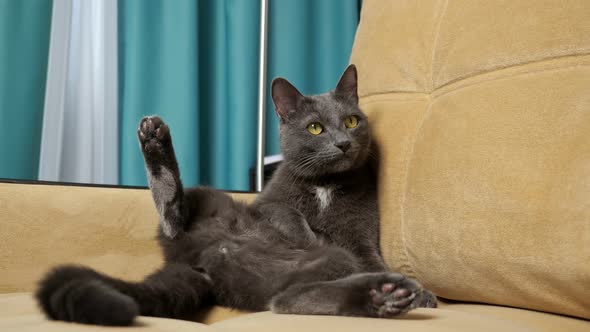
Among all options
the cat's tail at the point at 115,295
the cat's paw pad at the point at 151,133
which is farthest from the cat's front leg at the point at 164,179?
the cat's tail at the point at 115,295

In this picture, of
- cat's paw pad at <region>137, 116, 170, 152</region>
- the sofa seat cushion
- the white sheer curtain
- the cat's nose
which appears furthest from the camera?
the white sheer curtain

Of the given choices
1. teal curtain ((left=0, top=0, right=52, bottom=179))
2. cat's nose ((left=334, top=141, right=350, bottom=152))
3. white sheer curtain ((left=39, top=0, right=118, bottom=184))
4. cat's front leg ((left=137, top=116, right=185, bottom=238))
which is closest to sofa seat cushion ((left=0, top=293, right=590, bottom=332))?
cat's front leg ((left=137, top=116, right=185, bottom=238))

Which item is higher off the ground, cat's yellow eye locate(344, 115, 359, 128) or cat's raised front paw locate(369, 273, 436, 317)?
cat's yellow eye locate(344, 115, 359, 128)

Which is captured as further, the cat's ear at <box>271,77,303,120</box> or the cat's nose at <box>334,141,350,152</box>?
the cat's ear at <box>271,77,303,120</box>

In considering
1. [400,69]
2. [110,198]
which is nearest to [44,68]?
[110,198]

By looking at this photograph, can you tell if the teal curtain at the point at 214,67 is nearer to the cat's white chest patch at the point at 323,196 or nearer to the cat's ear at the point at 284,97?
the cat's ear at the point at 284,97

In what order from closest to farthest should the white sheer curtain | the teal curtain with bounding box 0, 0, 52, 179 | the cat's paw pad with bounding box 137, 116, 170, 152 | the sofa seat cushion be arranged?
the sofa seat cushion < the cat's paw pad with bounding box 137, 116, 170, 152 < the teal curtain with bounding box 0, 0, 52, 179 < the white sheer curtain

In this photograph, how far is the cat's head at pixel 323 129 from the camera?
49.3 inches

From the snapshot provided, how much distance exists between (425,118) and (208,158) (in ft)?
4.92

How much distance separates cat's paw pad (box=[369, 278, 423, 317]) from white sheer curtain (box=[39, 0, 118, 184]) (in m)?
1.67

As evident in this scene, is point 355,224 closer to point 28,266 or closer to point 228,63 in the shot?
point 28,266

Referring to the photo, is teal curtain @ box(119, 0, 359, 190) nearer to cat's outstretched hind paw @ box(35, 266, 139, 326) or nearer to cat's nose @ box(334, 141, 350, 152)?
cat's nose @ box(334, 141, 350, 152)

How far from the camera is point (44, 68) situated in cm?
202

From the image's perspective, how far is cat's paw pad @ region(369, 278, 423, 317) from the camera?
0.77 meters
